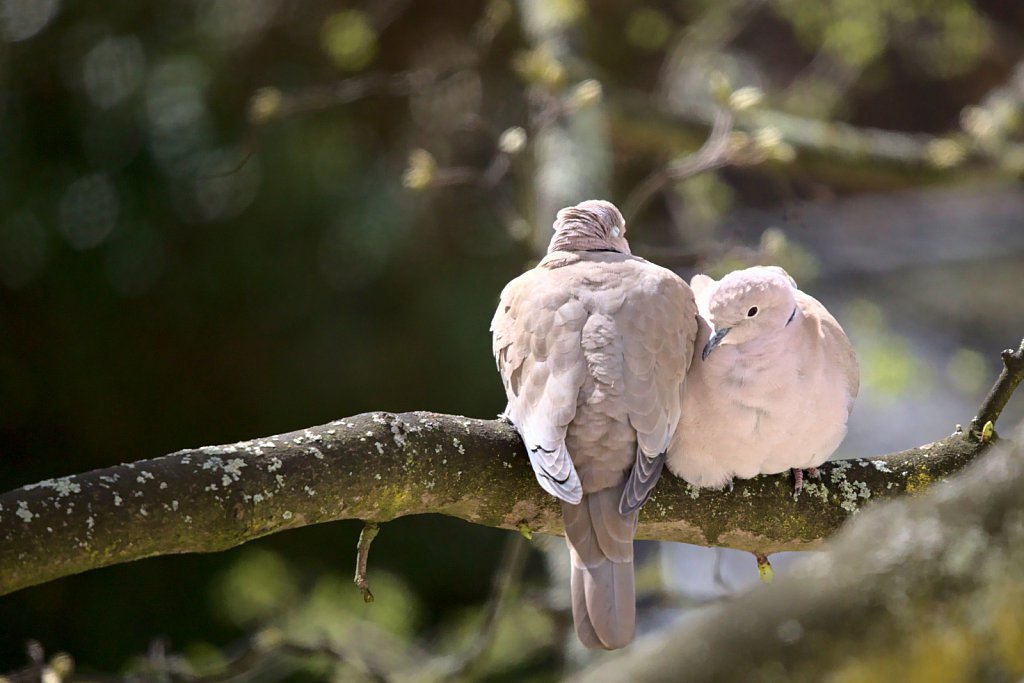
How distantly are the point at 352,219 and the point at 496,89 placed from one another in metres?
1.01

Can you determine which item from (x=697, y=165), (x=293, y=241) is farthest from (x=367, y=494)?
(x=293, y=241)

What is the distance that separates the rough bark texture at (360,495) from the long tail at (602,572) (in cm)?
13

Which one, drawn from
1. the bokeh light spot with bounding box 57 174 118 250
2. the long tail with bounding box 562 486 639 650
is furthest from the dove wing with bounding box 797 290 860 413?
the bokeh light spot with bounding box 57 174 118 250

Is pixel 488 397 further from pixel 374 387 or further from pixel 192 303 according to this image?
pixel 192 303

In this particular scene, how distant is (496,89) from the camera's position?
5395 mm

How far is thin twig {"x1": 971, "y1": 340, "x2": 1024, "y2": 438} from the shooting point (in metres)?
1.91

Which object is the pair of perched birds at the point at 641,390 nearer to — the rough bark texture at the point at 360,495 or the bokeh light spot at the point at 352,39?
the rough bark texture at the point at 360,495

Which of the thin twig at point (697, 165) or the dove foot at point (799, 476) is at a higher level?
the thin twig at point (697, 165)

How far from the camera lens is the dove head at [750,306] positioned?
1.96m

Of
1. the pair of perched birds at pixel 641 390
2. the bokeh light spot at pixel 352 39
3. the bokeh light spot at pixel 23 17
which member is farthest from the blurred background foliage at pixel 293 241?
the pair of perched birds at pixel 641 390

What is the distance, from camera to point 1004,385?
1.94 meters

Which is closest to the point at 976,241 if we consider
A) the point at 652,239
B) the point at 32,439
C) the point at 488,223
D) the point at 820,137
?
the point at 652,239

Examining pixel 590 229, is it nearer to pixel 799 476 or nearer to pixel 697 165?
pixel 799 476

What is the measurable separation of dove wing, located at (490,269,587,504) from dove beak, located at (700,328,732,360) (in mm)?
252
